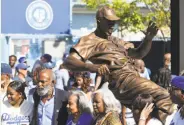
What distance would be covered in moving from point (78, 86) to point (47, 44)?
893cm

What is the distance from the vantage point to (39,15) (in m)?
15.9

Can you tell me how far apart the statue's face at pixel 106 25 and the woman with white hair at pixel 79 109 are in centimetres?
69

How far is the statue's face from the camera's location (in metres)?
5.82

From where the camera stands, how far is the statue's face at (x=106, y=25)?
5.82m

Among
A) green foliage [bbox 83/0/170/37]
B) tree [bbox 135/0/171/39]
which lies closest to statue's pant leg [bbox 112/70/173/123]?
tree [bbox 135/0/171/39]

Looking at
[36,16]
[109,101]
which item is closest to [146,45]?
[109,101]

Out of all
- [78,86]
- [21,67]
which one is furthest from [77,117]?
[21,67]

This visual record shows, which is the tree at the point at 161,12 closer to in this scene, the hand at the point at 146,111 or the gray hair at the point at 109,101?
the gray hair at the point at 109,101

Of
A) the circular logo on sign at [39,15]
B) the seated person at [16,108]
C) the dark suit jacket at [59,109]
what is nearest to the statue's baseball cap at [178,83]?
the dark suit jacket at [59,109]

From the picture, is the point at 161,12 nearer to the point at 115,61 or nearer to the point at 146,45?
the point at 146,45

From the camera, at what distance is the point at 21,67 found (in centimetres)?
1147

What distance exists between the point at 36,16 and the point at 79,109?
9.87 meters

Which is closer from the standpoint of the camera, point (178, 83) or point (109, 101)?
point (178, 83)

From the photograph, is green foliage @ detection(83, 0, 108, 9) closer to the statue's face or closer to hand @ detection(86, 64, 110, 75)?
the statue's face
